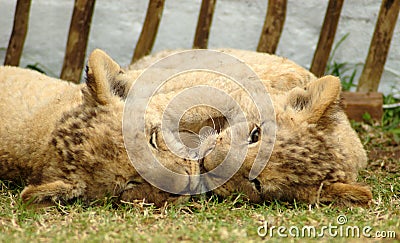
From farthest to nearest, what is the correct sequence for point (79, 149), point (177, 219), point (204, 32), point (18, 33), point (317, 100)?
point (204, 32)
point (18, 33)
point (317, 100)
point (79, 149)
point (177, 219)

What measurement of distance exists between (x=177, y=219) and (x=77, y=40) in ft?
11.9

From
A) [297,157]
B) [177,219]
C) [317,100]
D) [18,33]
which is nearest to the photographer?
[177,219]

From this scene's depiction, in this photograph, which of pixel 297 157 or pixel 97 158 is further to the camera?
pixel 297 157

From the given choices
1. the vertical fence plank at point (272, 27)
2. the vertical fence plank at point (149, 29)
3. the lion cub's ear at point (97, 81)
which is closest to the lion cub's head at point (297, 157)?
the lion cub's ear at point (97, 81)

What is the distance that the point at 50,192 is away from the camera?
4215 millimetres

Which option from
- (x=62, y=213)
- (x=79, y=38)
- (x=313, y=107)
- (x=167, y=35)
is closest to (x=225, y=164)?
(x=313, y=107)

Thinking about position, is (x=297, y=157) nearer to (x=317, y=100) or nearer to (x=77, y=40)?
(x=317, y=100)

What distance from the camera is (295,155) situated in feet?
14.5

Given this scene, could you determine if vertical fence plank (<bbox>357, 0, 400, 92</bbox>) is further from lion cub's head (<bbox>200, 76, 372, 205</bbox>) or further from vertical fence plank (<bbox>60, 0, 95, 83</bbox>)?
vertical fence plank (<bbox>60, 0, 95, 83</bbox>)

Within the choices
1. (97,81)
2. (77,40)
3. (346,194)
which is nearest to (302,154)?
(346,194)

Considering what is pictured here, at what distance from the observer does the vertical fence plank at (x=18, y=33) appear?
23.4ft

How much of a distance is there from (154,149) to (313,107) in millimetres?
1189

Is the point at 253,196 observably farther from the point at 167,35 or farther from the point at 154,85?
the point at 167,35

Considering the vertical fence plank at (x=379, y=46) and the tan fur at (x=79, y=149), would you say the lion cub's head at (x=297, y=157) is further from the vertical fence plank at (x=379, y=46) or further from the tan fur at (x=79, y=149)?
the vertical fence plank at (x=379, y=46)
